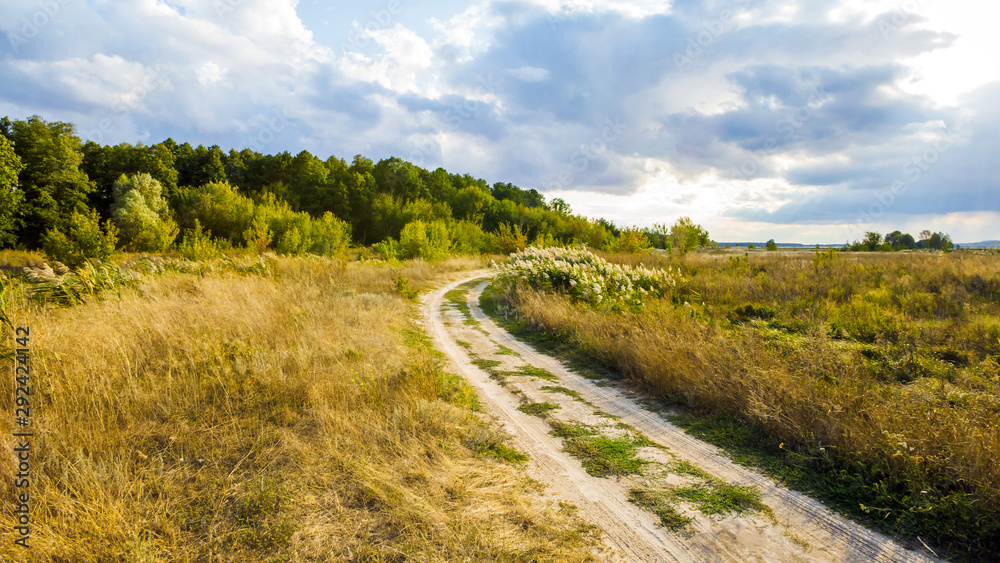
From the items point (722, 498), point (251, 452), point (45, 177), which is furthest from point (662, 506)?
point (45, 177)

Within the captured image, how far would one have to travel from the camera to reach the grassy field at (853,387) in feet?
10.5

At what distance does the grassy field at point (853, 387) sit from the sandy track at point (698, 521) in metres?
0.28

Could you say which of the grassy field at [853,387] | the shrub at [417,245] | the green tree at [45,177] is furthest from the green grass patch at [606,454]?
the green tree at [45,177]

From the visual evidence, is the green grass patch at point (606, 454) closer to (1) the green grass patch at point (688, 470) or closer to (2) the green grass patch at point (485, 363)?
(1) the green grass patch at point (688, 470)

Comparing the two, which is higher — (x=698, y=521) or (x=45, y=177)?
(x=45, y=177)

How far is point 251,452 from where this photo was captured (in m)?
3.92

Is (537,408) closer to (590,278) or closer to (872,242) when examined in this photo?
(590,278)

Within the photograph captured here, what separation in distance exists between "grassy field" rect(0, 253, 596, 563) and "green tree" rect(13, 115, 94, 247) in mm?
52421

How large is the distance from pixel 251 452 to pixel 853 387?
647cm

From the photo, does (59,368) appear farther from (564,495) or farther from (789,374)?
(789,374)

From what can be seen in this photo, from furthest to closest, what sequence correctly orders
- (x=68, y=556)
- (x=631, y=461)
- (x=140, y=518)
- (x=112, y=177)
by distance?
(x=112, y=177), (x=631, y=461), (x=140, y=518), (x=68, y=556)

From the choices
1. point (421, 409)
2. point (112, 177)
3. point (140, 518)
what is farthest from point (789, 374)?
point (112, 177)

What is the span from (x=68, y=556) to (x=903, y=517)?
5.93m

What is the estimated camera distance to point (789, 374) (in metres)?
5.09
